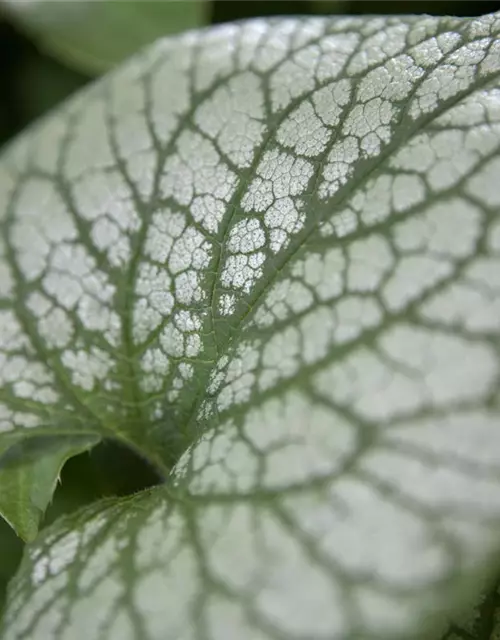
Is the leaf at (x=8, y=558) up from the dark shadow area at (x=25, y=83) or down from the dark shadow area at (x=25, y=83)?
down

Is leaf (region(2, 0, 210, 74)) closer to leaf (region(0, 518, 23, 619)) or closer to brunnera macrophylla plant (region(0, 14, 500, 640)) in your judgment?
brunnera macrophylla plant (region(0, 14, 500, 640))

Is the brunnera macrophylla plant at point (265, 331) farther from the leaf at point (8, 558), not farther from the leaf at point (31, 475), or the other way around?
the leaf at point (8, 558)

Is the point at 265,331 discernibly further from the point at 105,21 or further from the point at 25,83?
the point at 25,83

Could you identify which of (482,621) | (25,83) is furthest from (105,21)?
(482,621)

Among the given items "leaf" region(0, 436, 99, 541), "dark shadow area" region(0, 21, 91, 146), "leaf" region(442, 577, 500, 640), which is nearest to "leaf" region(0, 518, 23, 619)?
"leaf" region(0, 436, 99, 541)

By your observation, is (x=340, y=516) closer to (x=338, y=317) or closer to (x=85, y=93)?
(x=338, y=317)

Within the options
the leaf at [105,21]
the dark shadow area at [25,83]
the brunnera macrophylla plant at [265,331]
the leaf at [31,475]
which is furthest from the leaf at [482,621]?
the dark shadow area at [25,83]

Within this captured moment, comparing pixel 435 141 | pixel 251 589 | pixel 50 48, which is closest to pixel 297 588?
pixel 251 589
